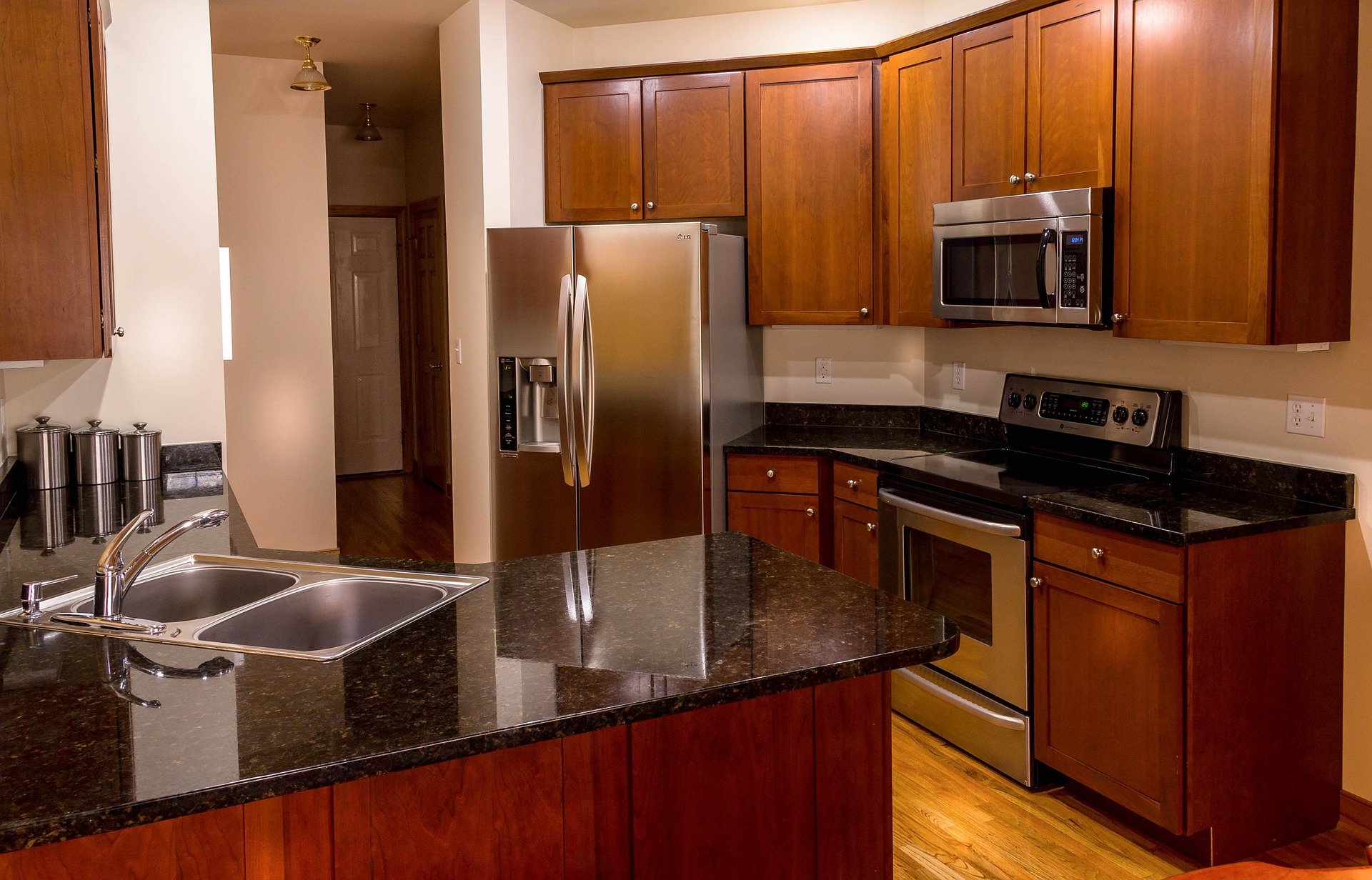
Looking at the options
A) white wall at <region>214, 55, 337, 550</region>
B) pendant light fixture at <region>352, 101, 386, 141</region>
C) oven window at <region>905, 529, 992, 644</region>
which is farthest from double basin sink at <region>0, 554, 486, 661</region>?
pendant light fixture at <region>352, 101, 386, 141</region>

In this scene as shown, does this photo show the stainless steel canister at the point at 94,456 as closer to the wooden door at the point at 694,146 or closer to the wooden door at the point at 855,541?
the wooden door at the point at 694,146

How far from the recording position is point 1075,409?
11.6 feet

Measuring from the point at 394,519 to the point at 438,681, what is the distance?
5641mm

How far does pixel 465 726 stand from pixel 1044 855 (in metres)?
1.98

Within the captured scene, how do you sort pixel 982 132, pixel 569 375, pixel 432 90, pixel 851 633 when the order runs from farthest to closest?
pixel 432 90 < pixel 569 375 < pixel 982 132 < pixel 851 633

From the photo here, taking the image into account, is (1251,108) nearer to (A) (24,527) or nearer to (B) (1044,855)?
(B) (1044,855)

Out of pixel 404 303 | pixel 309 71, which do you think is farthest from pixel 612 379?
pixel 404 303

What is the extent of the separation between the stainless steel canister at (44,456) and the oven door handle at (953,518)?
8.23 feet

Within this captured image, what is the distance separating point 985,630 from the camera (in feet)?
10.8

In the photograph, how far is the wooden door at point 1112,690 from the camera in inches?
104

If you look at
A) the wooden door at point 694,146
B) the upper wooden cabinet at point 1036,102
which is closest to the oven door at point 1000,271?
the upper wooden cabinet at point 1036,102

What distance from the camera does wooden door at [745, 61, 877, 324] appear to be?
13.6ft

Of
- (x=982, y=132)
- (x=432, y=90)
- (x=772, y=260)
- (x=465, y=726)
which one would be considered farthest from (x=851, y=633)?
(x=432, y=90)

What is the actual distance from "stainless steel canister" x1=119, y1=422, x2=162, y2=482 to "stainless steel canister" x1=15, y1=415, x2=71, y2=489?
0.51ft
